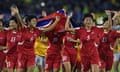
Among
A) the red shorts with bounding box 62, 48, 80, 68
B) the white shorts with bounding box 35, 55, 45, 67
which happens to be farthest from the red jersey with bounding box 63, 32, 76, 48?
the white shorts with bounding box 35, 55, 45, 67

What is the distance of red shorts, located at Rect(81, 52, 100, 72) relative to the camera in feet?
38.2

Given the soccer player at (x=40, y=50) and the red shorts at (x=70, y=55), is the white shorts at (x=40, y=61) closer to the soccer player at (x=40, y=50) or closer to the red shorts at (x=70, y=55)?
the soccer player at (x=40, y=50)

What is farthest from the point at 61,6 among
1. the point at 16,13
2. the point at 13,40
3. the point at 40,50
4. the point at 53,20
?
the point at 16,13

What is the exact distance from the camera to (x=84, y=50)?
11703mm

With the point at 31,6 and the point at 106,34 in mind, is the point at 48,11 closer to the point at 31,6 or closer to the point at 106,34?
the point at 31,6

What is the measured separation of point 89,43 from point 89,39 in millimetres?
97

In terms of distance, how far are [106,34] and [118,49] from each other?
2.21m

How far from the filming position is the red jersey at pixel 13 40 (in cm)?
1152

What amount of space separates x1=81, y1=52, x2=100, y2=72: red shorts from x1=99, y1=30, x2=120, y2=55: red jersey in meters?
1.12

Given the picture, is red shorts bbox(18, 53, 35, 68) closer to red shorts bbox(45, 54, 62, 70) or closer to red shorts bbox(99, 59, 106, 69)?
red shorts bbox(45, 54, 62, 70)

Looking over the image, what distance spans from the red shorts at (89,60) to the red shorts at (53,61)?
706 millimetres

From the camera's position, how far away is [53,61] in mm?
12305

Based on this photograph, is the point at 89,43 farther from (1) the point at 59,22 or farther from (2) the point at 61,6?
(2) the point at 61,6

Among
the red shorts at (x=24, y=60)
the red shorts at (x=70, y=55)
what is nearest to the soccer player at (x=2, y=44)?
the red shorts at (x=24, y=60)
